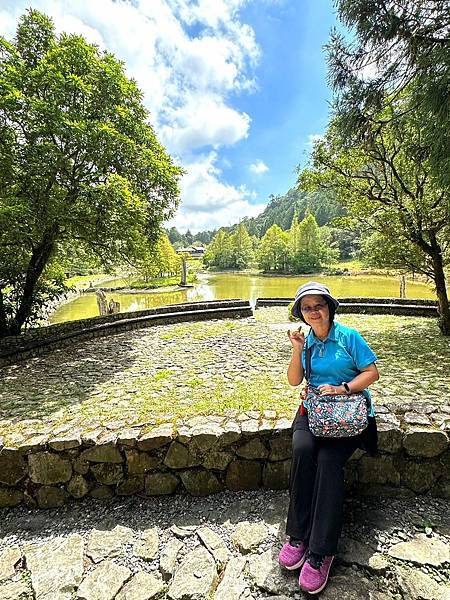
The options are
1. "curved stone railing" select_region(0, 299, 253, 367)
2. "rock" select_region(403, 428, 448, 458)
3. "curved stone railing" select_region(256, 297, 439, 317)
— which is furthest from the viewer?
"curved stone railing" select_region(256, 297, 439, 317)

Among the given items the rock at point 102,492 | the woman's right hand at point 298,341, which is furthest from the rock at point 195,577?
the woman's right hand at point 298,341

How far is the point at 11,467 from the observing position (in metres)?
2.53

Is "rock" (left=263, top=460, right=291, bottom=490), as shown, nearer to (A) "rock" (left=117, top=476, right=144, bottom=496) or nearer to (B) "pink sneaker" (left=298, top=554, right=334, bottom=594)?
(B) "pink sneaker" (left=298, top=554, right=334, bottom=594)

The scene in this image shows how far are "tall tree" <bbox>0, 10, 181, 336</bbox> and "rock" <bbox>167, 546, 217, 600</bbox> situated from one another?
18.6ft

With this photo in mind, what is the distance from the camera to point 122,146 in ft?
23.2

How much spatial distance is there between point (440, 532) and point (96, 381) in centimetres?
478

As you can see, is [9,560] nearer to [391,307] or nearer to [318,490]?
[318,490]

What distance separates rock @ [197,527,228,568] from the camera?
1938 millimetres

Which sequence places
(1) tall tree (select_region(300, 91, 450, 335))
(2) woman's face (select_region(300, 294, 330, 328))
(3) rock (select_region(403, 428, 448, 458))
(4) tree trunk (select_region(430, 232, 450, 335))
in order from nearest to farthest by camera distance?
(2) woman's face (select_region(300, 294, 330, 328)) < (3) rock (select_region(403, 428, 448, 458)) < (1) tall tree (select_region(300, 91, 450, 335)) < (4) tree trunk (select_region(430, 232, 450, 335))

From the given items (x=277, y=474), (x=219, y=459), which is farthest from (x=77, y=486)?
(x=277, y=474)

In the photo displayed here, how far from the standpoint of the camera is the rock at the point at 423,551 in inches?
71.9

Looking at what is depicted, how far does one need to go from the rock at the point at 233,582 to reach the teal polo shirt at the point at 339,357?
98 centimetres

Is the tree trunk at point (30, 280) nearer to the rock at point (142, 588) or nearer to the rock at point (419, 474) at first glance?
the rock at point (142, 588)

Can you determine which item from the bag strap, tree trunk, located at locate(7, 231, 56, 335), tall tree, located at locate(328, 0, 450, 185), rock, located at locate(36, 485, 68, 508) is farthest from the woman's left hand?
tree trunk, located at locate(7, 231, 56, 335)
